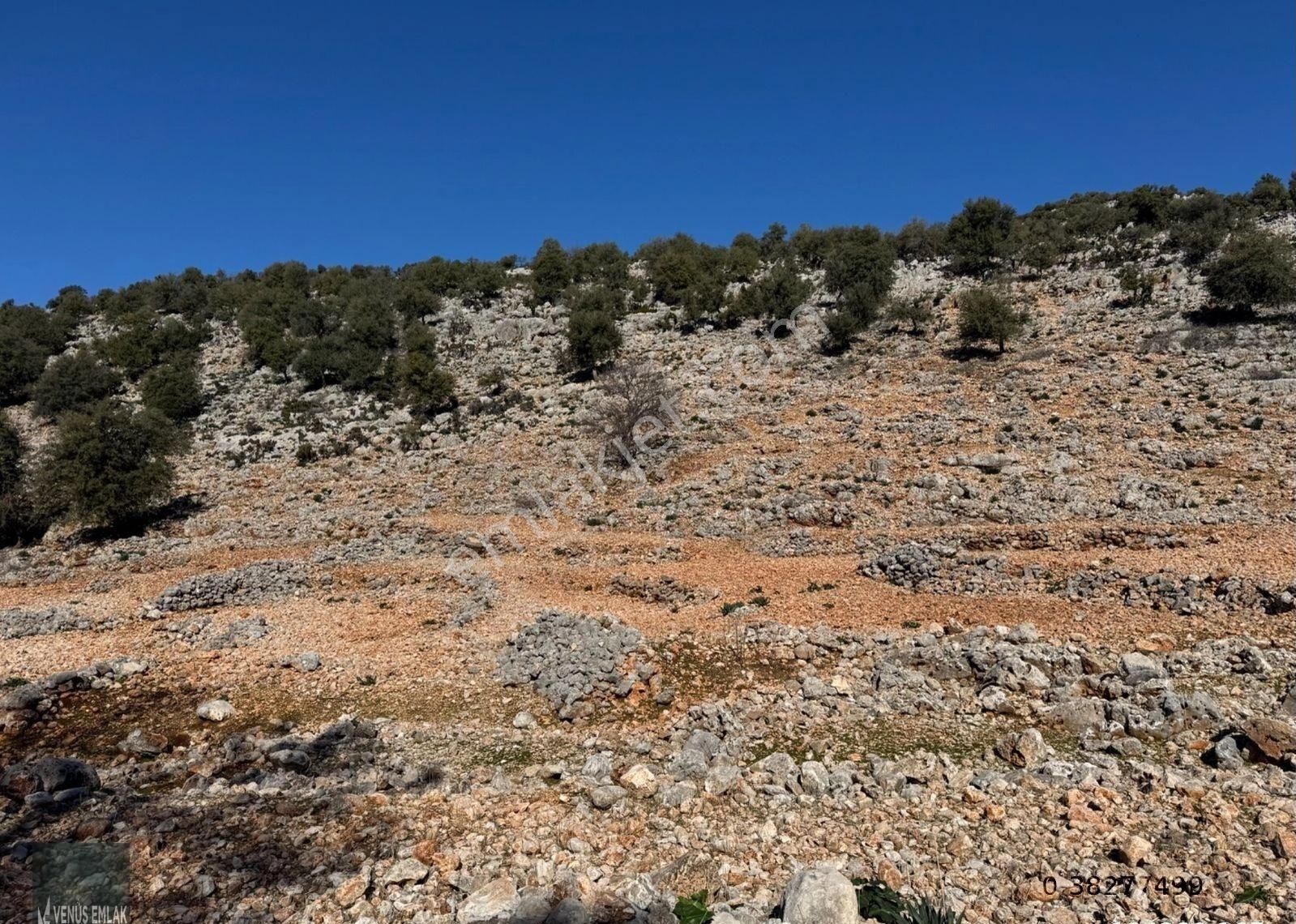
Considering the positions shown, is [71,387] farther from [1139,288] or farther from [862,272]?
[1139,288]

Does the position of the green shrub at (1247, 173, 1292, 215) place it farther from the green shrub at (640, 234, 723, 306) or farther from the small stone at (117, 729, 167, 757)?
the small stone at (117, 729, 167, 757)

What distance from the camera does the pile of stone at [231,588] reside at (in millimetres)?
16578

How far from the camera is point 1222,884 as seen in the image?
215 inches

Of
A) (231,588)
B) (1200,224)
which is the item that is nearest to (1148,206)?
(1200,224)

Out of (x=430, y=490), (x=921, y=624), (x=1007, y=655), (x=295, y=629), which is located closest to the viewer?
(x=1007, y=655)

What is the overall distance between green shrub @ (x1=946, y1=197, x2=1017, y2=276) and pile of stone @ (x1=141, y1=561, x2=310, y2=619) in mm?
47365

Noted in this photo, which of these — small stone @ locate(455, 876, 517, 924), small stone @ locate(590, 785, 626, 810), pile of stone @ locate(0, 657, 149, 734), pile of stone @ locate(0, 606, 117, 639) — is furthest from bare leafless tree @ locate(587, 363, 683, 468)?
small stone @ locate(455, 876, 517, 924)

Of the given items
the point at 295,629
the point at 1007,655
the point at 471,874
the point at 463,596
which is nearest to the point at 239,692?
the point at 295,629

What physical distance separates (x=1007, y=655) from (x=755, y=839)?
5.98 meters

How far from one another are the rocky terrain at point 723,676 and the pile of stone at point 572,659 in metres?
0.08

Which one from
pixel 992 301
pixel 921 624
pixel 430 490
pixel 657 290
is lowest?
pixel 921 624

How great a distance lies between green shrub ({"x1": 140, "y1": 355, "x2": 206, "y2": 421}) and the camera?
3944 cm

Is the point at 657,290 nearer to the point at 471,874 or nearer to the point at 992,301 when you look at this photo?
the point at 992,301

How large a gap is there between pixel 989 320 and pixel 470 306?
41052mm
